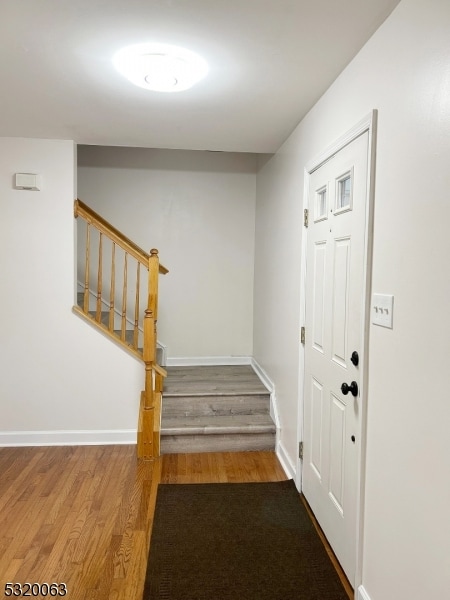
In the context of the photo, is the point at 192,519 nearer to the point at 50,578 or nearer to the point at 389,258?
the point at 50,578

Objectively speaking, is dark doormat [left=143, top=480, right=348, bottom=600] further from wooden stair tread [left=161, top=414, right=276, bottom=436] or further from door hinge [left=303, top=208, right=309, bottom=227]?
door hinge [left=303, top=208, right=309, bottom=227]

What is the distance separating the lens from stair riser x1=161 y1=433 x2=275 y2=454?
3238 mm

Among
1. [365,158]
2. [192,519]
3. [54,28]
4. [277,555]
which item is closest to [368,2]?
[365,158]

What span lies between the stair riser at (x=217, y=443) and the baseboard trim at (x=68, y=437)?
0.39 meters

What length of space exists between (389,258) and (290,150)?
1.73 metres

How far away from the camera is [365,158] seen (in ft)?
5.64

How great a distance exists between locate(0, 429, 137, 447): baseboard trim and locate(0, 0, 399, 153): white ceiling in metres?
2.39

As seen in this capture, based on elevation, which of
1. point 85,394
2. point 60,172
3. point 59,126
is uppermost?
point 59,126

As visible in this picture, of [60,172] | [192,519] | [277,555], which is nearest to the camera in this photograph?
[277,555]

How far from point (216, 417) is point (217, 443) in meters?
0.22

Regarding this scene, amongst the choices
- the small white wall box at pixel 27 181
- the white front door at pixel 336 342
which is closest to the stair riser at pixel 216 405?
the white front door at pixel 336 342

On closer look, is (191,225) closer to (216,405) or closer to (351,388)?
(216,405)

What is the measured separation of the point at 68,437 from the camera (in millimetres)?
3361

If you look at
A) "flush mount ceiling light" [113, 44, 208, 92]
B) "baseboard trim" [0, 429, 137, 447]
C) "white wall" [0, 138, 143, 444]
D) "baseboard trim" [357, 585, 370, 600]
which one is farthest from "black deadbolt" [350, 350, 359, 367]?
"baseboard trim" [0, 429, 137, 447]
